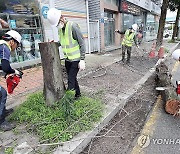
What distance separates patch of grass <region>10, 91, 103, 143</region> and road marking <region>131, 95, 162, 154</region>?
80 cm

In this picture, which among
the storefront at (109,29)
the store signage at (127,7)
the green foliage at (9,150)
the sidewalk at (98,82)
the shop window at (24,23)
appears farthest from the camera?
the store signage at (127,7)

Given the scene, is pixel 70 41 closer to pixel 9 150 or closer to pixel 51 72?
pixel 51 72

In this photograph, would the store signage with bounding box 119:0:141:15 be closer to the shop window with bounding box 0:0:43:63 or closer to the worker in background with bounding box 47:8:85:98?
the shop window with bounding box 0:0:43:63

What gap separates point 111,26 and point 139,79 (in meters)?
10.2

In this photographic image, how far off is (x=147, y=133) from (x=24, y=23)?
638cm

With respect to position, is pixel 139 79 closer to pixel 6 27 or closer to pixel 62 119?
pixel 62 119

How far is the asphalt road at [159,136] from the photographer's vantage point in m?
2.77

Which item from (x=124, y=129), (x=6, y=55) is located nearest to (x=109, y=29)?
(x=124, y=129)

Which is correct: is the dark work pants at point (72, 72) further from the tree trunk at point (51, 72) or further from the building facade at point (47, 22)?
the building facade at point (47, 22)

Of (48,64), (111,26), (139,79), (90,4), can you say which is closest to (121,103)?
(48,64)

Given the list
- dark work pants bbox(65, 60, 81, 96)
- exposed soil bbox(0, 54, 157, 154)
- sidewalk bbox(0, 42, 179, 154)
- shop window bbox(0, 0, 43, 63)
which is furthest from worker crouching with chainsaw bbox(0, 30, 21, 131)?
shop window bbox(0, 0, 43, 63)

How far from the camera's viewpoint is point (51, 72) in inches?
134

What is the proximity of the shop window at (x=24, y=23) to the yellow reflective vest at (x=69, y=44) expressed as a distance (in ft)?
13.5

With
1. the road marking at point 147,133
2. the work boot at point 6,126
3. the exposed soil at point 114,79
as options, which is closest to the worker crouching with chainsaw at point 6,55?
the work boot at point 6,126
